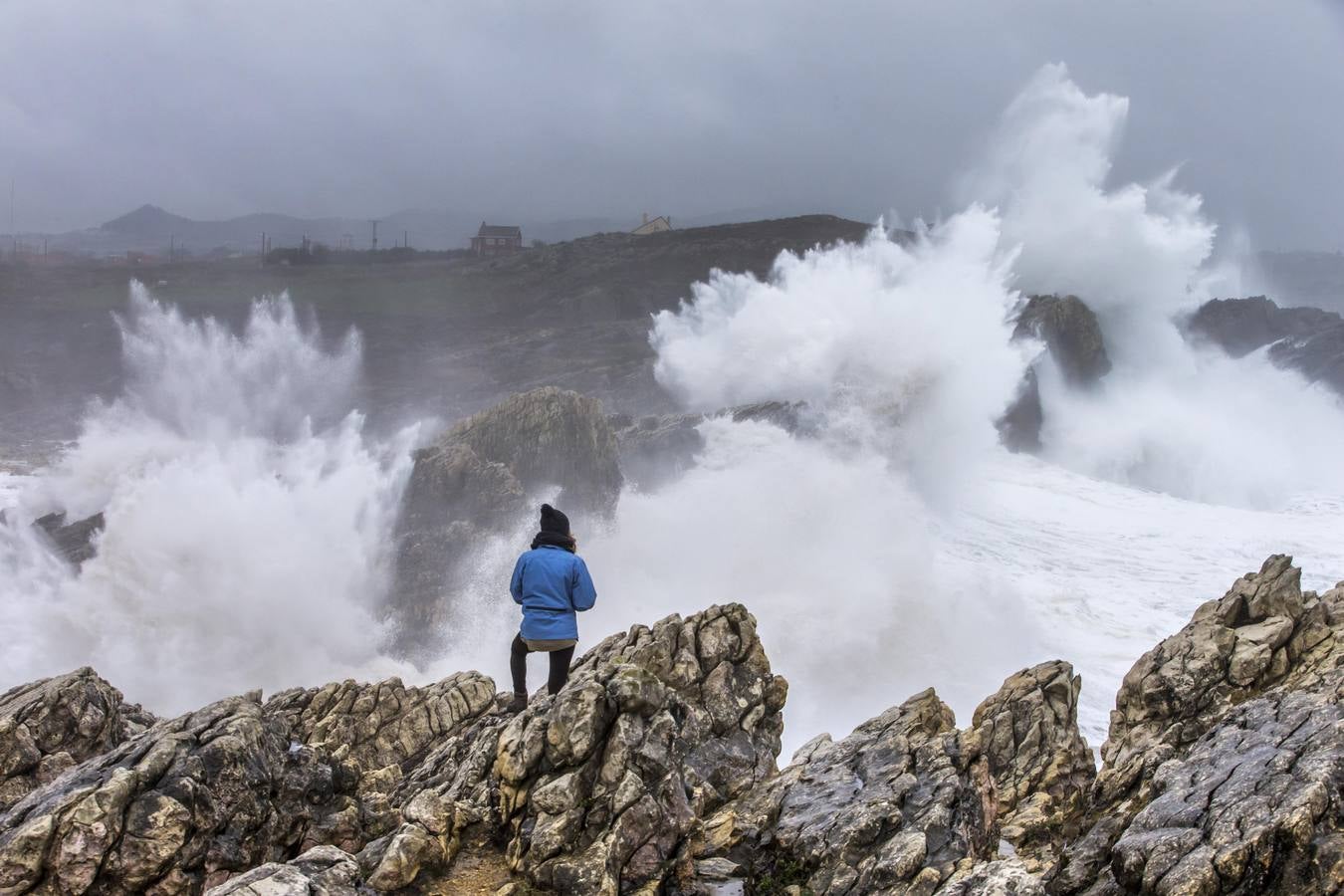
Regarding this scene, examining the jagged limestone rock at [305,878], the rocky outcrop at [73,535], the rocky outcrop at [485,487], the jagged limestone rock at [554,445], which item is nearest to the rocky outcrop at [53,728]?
the jagged limestone rock at [305,878]

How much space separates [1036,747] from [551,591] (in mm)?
5423

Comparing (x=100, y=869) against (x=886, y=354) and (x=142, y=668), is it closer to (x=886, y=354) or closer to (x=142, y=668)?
(x=142, y=668)

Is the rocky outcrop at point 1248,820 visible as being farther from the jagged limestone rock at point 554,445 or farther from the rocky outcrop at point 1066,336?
the rocky outcrop at point 1066,336

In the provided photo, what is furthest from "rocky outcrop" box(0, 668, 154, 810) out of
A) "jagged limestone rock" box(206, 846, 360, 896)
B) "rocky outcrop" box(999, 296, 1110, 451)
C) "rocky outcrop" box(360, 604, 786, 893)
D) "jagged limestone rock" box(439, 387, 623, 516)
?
"rocky outcrop" box(999, 296, 1110, 451)

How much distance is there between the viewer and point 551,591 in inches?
320

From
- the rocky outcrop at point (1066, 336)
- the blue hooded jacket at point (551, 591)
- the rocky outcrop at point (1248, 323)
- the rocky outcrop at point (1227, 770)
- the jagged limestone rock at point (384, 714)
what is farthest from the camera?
the rocky outcrop at point (1248, 323)

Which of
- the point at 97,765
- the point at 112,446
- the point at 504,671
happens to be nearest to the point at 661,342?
the point at 112,446

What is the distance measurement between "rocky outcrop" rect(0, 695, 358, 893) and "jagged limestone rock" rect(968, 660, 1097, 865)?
5304 mm

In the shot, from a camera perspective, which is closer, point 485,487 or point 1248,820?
point 1248,820

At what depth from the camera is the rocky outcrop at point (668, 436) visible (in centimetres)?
3622

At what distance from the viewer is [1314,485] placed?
4347 centimetres

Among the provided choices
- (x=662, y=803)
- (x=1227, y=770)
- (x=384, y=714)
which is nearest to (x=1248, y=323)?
(x=384, y=714)

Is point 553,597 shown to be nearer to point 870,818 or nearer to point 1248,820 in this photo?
point 870,818

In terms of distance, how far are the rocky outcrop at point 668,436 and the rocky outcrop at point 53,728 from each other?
25.9m
